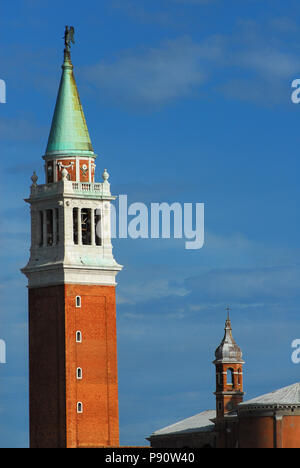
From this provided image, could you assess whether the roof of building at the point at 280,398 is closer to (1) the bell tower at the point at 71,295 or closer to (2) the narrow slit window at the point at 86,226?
(1) the bell tower at the point at 71,295

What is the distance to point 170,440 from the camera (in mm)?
199750

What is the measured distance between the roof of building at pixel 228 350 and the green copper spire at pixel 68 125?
18813 millimetres

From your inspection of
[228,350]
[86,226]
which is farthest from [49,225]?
[228,350]

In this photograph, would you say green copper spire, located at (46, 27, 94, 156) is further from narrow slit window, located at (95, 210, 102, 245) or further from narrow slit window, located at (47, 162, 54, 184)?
narrow slit window, located at (95, 210, 102, 245)

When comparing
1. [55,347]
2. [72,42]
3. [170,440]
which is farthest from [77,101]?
[170,440]

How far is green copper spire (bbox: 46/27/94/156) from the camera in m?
182

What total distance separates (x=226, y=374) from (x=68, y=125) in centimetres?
2358

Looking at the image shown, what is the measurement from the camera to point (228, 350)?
191 m

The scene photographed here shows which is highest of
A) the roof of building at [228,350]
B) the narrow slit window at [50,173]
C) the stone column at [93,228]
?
the narrow slit window at [50,173]

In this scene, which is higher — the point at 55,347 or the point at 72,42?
the point at 72,42

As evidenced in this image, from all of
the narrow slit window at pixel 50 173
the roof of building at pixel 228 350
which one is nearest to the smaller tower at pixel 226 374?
the roof of building at pixel 228 350

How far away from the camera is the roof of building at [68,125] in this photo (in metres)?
182

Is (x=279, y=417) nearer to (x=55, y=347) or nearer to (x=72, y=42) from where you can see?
(x=55, y=347)
